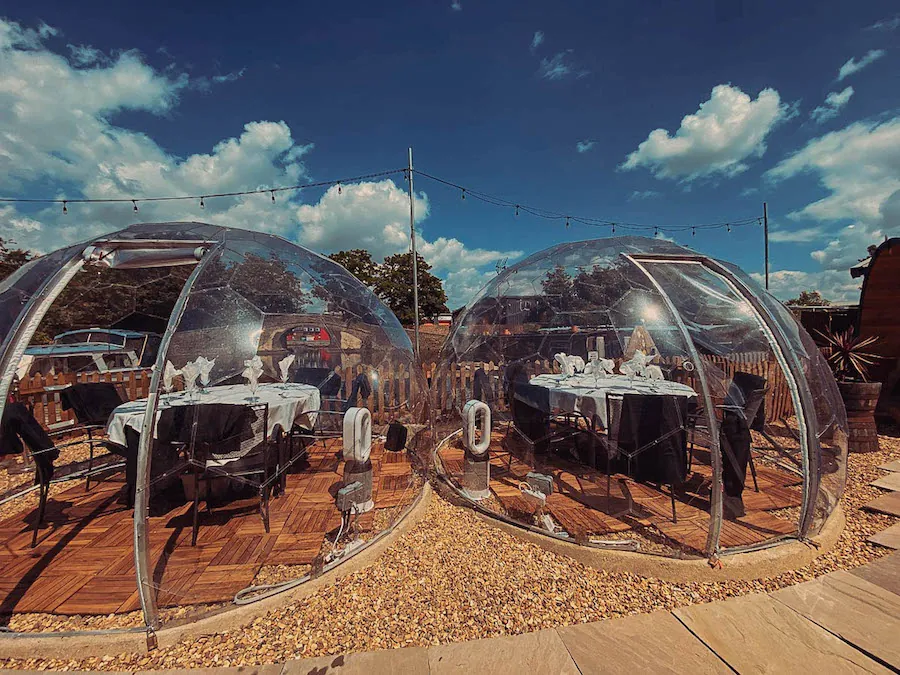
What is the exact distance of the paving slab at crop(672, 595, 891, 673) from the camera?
2.19 metres

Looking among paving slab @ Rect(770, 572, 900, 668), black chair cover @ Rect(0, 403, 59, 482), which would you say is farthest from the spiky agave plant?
black chair cover @ Rect(0, 403, 59, 482)

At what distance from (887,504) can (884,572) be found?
1751 mm

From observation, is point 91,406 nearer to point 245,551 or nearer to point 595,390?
point 245,551

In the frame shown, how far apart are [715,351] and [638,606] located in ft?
7.87

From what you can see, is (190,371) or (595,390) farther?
(595,390)

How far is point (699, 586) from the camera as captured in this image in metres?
2.95

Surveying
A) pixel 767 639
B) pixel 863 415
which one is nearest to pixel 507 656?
pixel 767 639

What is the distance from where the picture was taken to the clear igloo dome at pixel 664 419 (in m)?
3.38

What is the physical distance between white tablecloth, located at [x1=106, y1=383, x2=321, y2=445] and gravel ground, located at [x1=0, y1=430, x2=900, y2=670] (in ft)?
6.32

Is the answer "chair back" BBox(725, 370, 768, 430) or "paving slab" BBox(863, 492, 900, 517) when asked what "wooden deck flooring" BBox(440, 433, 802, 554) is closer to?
"chair back" BBox(725, 370, 768, 430)

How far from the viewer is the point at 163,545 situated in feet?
11.0

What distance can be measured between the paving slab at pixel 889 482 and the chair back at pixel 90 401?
31.0 feet

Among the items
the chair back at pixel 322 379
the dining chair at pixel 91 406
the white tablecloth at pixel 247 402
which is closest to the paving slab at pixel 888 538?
the chair back at pixel 322 379

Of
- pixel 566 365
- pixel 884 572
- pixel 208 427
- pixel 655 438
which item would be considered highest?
pixel 566 365
